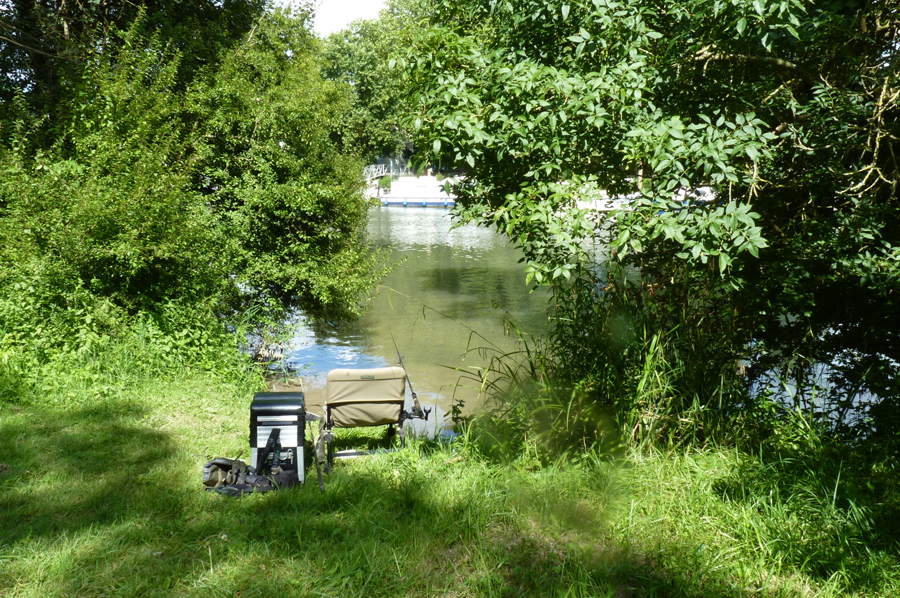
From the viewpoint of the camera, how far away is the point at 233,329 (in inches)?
384

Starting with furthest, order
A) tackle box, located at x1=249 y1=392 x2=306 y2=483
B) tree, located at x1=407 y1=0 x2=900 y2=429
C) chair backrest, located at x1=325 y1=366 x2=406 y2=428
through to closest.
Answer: chair backrest, located at x1=325 y1=366 x2=406 y2=428, tackle box, located at x1=249 y1=392 x2=306 y2=483, tree, located at x1=407 y1=0 x2=900 y2=429

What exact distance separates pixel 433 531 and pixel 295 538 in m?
0.72

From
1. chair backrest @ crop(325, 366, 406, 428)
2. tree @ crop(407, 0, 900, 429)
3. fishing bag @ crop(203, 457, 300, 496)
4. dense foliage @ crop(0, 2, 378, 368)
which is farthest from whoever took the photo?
dense foliage @ crop(0, 2, 378, 368)

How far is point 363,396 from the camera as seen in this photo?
17.4ft

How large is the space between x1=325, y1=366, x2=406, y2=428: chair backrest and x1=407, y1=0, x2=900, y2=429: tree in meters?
1.56

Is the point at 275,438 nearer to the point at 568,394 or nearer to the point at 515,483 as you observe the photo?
the point at 515,483

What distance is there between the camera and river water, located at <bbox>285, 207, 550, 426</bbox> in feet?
32.6

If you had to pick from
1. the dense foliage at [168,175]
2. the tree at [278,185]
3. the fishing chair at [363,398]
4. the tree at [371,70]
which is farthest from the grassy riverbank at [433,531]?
the tree at [371,70]

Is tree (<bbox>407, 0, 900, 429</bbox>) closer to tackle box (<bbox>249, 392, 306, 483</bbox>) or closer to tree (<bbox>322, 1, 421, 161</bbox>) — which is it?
tackle box (<bbox>249, 392, 306, 483</bbox>)

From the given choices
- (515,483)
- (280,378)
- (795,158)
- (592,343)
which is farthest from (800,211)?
(280,378)

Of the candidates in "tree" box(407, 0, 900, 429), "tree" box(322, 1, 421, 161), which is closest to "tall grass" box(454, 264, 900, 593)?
"tree" box(407, 0, 900, 429)

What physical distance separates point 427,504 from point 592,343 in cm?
177

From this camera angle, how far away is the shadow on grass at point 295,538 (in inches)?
114

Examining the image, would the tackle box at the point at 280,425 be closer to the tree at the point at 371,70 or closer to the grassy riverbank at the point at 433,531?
the grassy riverbank at the point at 433,531
